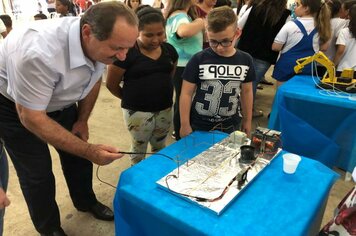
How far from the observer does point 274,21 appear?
2322 millimetres

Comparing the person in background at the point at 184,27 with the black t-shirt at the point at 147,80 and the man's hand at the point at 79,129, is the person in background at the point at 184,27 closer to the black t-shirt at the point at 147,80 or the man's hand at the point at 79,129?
the black t-shirt at the point at 147,80

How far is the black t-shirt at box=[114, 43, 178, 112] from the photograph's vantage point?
1.39 m

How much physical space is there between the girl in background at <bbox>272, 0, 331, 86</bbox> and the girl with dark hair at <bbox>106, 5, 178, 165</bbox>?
1233mm

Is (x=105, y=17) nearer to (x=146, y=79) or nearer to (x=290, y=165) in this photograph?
(x=146, y=79)

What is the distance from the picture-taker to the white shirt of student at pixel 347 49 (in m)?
2.23

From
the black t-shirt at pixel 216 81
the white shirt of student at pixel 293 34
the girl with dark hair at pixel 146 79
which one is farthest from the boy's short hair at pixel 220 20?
the white shirt of student at pixel 293 34

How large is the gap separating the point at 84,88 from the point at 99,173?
995 millimetres

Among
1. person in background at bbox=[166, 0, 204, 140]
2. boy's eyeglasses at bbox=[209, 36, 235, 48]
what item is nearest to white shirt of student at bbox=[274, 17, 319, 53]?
person in background at bbox=[166, 0, 204, 140]

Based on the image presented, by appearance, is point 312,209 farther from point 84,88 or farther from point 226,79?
point 84,88

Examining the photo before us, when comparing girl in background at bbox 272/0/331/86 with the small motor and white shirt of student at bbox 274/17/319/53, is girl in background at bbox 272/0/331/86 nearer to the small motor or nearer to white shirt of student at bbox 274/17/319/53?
white shirt of student at bbox 274/17/319/53

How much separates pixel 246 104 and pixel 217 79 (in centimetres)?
26

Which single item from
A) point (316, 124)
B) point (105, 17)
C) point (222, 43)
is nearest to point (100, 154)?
point (105, 17)

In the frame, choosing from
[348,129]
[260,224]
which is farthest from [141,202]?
[348,129]

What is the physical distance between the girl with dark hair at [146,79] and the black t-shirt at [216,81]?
0.52 feet
